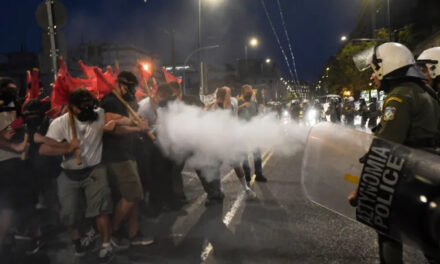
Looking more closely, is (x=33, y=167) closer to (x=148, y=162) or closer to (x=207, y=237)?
(x=148, y=162)

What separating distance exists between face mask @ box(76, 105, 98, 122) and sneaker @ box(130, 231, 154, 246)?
1.47 metres

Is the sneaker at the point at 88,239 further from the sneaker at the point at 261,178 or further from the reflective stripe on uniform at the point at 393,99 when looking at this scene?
the sneaker at the point at 261,178

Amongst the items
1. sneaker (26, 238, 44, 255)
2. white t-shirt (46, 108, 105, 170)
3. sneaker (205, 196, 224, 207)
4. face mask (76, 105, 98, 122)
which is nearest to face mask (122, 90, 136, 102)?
white t-shirt (46, 108, 105, 170)

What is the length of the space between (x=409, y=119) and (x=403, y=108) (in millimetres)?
87

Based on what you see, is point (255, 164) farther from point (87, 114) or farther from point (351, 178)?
point (351, 178)

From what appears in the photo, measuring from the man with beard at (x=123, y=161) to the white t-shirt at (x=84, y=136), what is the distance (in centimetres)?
13

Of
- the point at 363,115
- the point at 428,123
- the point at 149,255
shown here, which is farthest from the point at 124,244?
the point at 363,115

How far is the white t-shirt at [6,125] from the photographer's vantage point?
3.79 metres

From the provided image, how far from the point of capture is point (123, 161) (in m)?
3.98

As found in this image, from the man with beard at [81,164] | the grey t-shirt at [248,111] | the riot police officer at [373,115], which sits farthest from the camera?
the riot police officer at [373,115]

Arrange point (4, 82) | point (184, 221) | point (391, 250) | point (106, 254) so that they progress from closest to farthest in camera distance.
A: point (391, 250) → point (106, 254) → point (4, 82) → point (184, 221)

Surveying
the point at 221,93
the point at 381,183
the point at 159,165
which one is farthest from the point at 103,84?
the point at 381,183

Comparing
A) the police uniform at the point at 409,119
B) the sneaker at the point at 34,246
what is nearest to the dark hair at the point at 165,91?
the sneaker at the point at 34,246

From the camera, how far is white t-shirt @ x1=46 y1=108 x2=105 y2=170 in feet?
11.9
